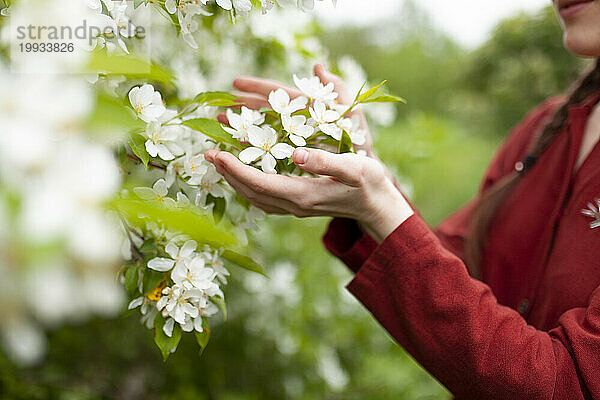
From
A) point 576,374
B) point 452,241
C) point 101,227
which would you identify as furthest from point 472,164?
point 101,227

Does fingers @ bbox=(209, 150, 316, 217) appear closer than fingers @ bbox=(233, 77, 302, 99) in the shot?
Yes

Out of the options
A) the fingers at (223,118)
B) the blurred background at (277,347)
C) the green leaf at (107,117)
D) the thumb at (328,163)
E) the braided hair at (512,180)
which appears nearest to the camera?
the green leaf at (107,117)

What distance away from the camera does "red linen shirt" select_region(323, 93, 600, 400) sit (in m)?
0.84

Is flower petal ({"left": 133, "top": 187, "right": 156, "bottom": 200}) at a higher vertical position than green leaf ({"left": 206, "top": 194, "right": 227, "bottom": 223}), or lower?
higher

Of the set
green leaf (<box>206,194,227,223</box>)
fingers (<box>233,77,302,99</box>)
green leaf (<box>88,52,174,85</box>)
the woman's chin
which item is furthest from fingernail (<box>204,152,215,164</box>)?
the woman's chin

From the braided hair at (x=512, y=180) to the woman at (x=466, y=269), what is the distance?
9cm

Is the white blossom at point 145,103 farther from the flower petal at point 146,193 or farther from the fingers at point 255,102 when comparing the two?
the fingers at point 255,102

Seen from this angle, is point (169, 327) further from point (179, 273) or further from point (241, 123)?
point (241, 123)

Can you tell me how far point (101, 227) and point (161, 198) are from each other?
1.69 feet

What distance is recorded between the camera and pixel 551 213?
1162mm

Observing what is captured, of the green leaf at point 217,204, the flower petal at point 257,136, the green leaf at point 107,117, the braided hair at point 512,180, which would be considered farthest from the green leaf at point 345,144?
the braided hair at point 512,180

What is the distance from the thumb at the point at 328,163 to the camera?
732mm

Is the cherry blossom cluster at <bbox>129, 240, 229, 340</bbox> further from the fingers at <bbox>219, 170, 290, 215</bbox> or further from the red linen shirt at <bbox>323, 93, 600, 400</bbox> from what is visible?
the red linen shirt at <bbox>323, 93, 600, 400</bbox>

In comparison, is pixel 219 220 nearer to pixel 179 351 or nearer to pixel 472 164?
pixel 179 351
